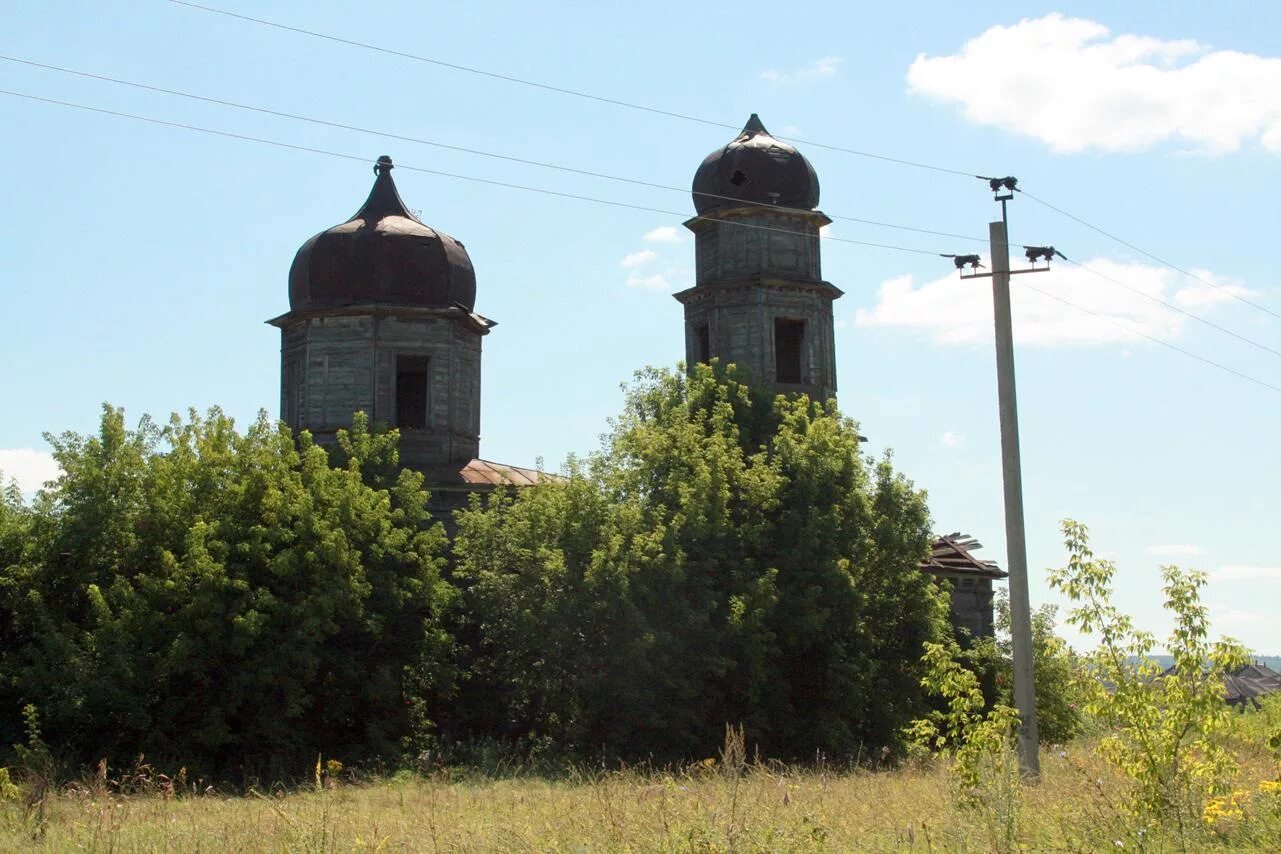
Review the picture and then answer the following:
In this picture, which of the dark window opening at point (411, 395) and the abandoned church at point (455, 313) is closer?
the abandoned church at point (455, 313)

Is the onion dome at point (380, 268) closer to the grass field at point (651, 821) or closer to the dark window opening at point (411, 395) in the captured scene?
the dark window opening at point (411, 395)

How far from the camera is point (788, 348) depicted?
33.9 m

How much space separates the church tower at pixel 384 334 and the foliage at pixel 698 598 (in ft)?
16.8

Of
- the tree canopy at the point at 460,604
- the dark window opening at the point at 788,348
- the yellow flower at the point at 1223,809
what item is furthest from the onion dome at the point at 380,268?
the yellow flower at the point at 1223,809

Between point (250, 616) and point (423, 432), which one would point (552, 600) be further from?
point (423, 432)

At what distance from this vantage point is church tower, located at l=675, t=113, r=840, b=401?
3259cm

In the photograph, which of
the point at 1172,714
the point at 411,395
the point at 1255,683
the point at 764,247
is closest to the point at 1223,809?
the point at 1172,714

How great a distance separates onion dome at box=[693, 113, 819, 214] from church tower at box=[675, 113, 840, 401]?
0.08 ft

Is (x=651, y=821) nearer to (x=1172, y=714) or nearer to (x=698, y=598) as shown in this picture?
(x=1172, y=714)

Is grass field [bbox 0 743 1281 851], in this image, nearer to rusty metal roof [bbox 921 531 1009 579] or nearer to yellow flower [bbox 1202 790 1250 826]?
yellow flower [bbox 1202 790 1250 826]

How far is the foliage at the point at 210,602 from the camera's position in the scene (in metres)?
20.4

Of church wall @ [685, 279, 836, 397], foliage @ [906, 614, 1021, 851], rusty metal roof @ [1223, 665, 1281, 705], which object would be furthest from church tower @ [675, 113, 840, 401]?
rusty metal roof @ [1223, 665, 1281, 705]

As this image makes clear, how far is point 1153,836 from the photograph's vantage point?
10.4 m

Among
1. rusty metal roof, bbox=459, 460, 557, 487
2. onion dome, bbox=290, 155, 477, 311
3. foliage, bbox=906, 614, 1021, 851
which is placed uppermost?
onion dome, bbox=290, 155, 477, 311
